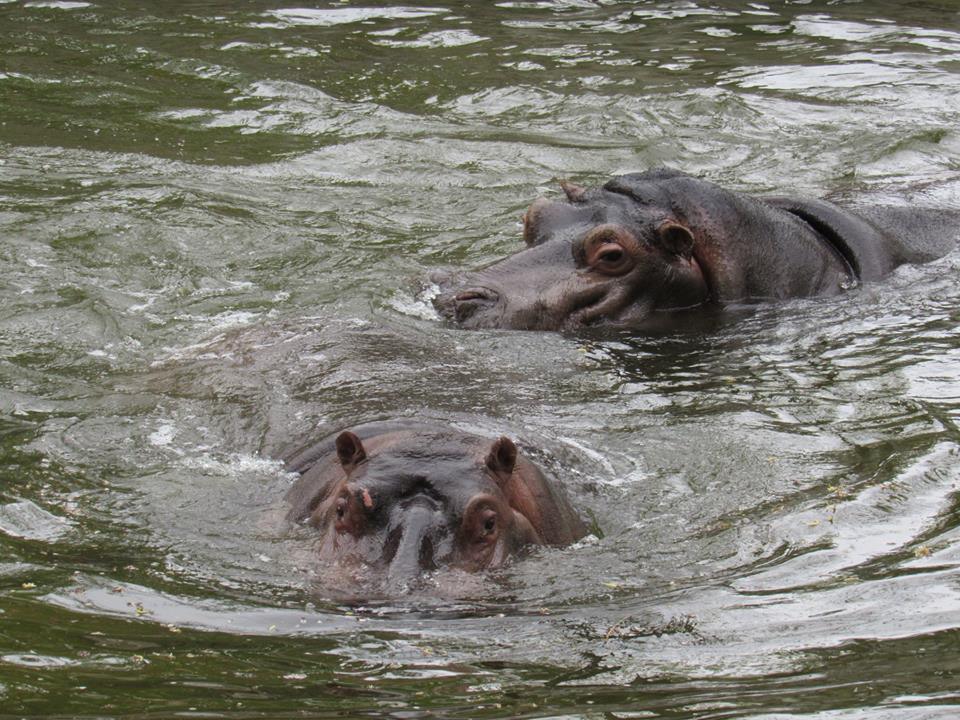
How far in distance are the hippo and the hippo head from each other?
2.69 meters

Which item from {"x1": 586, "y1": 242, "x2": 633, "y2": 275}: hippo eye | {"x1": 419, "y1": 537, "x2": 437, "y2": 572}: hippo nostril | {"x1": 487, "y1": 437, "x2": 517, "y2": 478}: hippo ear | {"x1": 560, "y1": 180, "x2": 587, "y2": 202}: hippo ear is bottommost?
{"x1": 586, "y1": 242, "x2": 633, "y2": 275}: hippo eye

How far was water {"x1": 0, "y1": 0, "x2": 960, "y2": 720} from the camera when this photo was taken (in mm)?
4078

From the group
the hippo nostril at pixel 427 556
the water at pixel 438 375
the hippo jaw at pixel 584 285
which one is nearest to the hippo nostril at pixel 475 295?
the hippo jaw at pixel 584 285

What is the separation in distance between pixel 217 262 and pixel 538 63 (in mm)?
5600

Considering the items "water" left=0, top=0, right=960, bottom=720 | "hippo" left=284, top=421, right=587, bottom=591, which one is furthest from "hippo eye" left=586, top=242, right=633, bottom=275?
"hippo" left=284, top=421, right=587, bottom=591

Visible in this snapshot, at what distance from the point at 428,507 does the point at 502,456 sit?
0.33 m

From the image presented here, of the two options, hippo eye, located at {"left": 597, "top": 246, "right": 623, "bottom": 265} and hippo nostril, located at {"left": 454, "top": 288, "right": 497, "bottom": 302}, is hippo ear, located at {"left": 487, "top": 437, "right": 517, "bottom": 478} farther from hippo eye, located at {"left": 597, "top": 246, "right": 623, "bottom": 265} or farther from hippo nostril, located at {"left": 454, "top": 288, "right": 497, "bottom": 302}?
hippo eye, located at {"left": 597, "top": 246, "right": 623, "bottom": 265}

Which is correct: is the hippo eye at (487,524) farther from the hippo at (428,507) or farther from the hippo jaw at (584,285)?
the hippo jaw at (584,285)

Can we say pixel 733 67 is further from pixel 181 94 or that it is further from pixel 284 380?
pixel 284 380

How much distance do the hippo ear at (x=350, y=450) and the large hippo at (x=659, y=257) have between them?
2.90m

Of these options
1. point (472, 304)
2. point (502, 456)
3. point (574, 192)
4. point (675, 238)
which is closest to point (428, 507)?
point (502, 456)

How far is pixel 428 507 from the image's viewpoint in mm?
4801

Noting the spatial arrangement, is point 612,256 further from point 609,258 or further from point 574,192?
point 574,192

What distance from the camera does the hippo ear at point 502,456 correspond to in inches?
196
